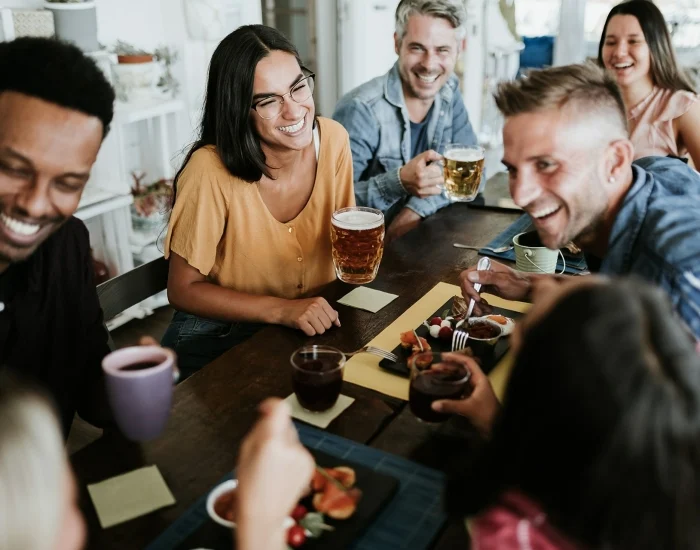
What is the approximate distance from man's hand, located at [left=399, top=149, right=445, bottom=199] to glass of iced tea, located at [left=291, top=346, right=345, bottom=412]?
1124 millimetres

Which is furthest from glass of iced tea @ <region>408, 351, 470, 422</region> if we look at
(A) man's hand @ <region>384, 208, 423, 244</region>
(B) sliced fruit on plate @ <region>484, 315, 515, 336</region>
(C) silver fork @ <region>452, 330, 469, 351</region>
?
(A) man's hand @ <region>384, 208, 423, 244</region>

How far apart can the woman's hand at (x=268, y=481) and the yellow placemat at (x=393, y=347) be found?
0.50 m

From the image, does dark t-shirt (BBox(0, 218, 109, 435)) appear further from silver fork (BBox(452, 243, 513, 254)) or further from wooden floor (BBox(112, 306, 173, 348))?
wooden floor (BBox(112, 306, 173, 348))

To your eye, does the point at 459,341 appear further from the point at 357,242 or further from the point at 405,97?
the point at 405,97

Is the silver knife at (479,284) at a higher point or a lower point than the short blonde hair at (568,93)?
lower

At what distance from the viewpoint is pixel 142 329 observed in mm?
3721

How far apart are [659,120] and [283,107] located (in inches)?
70.3

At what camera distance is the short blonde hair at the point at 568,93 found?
1.46m

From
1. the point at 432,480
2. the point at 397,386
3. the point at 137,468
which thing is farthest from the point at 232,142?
the point at 432,480

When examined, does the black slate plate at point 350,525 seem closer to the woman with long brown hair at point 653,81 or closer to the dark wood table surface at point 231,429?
the dark wood table surface at point 231,429

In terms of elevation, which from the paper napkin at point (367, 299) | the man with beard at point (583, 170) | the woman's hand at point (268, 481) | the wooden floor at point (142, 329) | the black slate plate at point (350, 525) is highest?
the man with beard at point (583, 170)

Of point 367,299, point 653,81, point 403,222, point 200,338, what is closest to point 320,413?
point 367,299

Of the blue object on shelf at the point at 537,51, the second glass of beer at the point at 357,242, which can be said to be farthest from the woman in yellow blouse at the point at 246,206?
the blue object on shelf at the point at 537,51

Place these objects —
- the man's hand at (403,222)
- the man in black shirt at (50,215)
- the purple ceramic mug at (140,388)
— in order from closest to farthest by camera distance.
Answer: the purple ceramic mug at (140,388) < the man in black shirt at (50,215) < the man's hand at (403,222)
